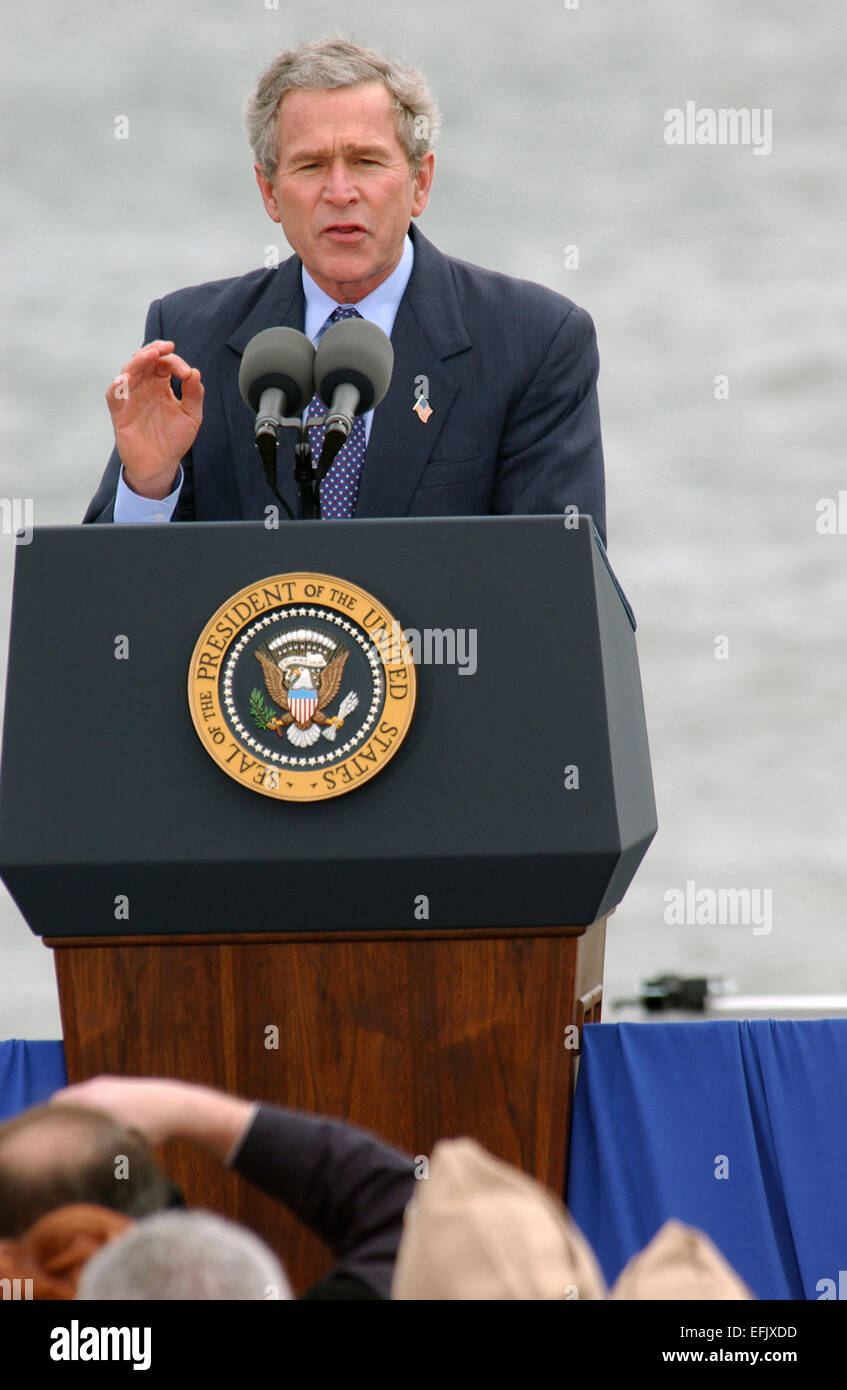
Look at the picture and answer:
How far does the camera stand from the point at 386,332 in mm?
2117

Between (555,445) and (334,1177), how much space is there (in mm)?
1067

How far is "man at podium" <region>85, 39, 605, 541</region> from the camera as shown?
6.52ft

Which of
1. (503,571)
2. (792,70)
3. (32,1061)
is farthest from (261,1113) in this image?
(792,70)

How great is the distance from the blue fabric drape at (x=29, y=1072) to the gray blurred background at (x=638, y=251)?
9.12ft

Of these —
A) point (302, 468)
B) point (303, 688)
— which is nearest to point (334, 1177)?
point (303, 688)

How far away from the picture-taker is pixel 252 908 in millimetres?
1632

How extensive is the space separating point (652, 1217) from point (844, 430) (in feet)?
10.6

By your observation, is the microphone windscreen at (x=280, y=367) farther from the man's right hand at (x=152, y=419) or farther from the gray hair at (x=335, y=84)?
the gray hair at (x=335, y=84)

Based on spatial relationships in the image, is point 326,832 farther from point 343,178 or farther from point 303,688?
point 343,178

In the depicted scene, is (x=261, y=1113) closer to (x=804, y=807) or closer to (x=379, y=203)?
(x=379, y=203)

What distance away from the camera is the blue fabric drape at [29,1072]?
1919 mm

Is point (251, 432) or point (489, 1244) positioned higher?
point (251, 432)

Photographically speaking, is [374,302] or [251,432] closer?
[251,432]

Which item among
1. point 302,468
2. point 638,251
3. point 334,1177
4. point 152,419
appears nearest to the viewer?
point 334,1177
